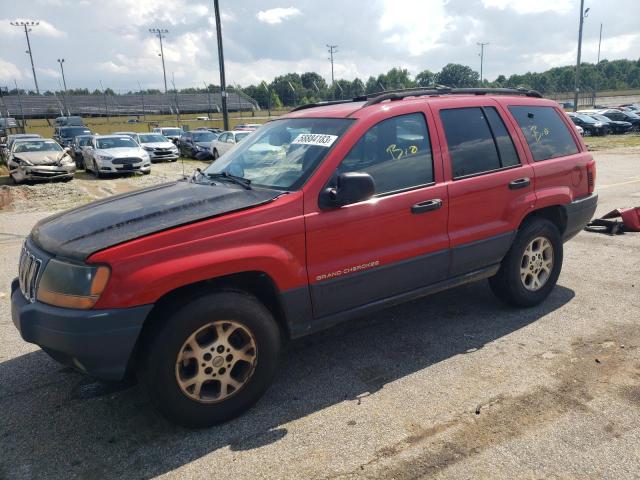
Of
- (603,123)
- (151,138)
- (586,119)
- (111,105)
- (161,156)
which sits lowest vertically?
(161,156)

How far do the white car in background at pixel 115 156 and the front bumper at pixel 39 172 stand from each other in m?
1.45

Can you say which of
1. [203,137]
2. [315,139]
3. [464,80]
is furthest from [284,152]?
[464,80]

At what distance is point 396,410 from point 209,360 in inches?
46.5

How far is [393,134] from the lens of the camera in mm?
3680

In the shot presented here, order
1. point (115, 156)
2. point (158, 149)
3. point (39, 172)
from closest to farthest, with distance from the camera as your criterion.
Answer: point (39, 172) < point (115, 156) < point (158, 149)

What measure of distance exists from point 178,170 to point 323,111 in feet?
53.0

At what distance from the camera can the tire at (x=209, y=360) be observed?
9.23 feet

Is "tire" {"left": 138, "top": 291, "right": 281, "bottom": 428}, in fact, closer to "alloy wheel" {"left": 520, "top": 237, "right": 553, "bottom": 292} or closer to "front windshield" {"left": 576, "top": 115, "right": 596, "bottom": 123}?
"alloy wheel" {"left": 520, "top": 237, "right": 553, "bottom": 292}

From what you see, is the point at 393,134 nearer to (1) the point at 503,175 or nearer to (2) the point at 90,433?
(1) the point at 503,175

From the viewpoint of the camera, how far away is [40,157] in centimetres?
1531

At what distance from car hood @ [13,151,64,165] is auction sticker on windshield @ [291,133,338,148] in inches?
554

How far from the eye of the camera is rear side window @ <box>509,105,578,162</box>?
448 centimetres

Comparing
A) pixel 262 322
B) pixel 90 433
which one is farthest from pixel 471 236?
pixel 90 433

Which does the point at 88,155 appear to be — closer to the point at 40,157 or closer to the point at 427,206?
the point at 40,157
